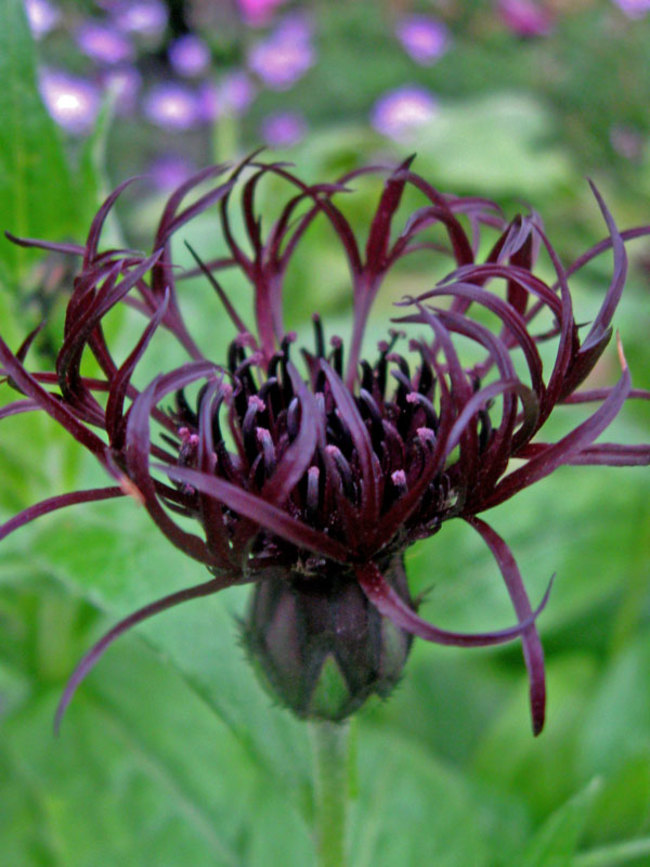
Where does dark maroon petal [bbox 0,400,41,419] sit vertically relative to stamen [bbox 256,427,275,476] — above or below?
above

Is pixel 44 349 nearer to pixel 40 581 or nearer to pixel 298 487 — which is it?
pixel 40 581

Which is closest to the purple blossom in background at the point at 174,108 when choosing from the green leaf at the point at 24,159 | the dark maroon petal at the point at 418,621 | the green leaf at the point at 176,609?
the green leaf at the point at 24,159

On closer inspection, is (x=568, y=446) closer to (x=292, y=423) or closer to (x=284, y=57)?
(x=292, y=423)

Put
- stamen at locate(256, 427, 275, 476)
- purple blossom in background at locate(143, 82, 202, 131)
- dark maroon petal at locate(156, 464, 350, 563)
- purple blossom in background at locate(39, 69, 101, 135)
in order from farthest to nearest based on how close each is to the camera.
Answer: purple blossom in background at locate(143, 82, 202, 131) < purple blossom in background at locate(39, 69, 101, 135) < stamen at locate(256, 427, 275, 476) < dark maroon petal at locate(156, 464, 350, 563)

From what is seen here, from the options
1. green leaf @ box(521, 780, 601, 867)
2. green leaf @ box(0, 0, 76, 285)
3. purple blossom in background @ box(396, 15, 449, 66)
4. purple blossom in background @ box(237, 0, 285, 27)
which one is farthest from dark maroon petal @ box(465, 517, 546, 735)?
purple blossom in background @ box(396, 15, 449, 66)

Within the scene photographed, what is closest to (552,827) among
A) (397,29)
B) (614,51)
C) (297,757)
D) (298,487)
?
(297,757)

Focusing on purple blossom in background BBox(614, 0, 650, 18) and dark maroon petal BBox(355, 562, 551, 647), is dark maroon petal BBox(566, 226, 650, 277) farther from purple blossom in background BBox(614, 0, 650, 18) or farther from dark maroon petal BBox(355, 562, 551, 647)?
purple blossom in background BBox(614, 0, 650, 18)

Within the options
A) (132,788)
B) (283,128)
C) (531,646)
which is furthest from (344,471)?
(283,128)
